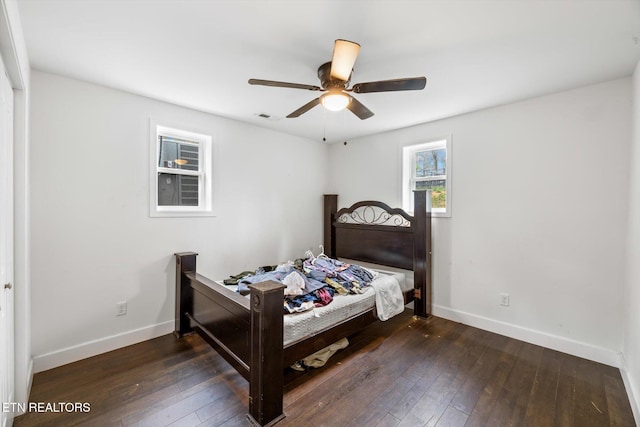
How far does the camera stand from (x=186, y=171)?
3109 millimetres

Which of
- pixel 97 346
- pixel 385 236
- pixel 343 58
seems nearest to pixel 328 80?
pixel 343 58

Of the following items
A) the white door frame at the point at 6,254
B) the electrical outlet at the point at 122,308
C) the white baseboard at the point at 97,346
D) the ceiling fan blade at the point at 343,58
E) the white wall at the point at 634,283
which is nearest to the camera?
the white door frame at the point at 6,254

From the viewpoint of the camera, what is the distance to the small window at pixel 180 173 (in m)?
2.86

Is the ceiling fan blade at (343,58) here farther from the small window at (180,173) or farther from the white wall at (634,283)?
Answer: the white wall at (634,283)

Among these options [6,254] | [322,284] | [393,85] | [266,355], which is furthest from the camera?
[322,284]

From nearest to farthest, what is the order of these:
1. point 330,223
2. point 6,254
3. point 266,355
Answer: point 6,254
point 266,355
point 330,223

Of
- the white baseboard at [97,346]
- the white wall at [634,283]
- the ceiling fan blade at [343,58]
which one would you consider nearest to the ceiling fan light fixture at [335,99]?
the ceiling fan blade at [343,58]

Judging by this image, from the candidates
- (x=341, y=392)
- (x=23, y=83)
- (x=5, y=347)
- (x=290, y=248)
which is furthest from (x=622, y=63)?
(x=5, y=347)

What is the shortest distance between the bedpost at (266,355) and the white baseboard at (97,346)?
1.64 meters

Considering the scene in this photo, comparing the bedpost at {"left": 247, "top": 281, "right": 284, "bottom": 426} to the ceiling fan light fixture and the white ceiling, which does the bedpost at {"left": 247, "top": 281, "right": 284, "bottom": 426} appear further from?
the white ceiling

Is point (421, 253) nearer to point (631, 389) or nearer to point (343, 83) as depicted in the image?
point (631, 389)

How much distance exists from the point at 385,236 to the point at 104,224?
313 cm

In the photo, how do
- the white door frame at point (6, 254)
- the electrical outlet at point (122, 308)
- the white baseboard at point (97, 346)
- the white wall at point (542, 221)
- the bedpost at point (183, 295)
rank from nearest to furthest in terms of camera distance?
the white door frame at point (6, 254) → the white baseboard at point (97, 346) → the white wall at point (542, 221) → the electrical outlet at point (122, 308) → the bedpost at point (183, 295)

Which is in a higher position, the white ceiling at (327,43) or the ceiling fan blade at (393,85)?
the white ceiling at (327,43)
